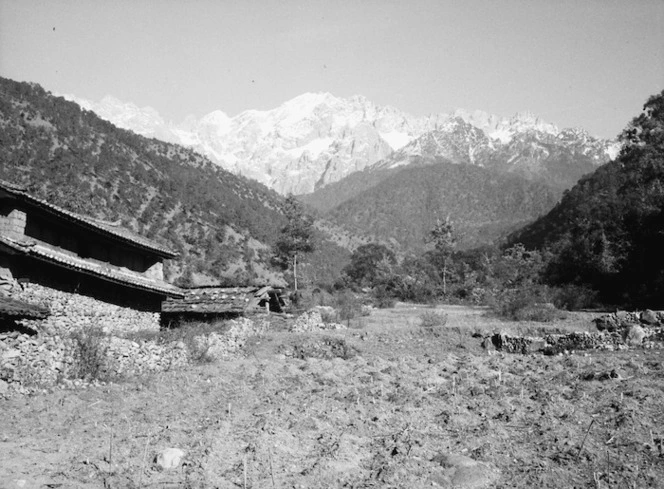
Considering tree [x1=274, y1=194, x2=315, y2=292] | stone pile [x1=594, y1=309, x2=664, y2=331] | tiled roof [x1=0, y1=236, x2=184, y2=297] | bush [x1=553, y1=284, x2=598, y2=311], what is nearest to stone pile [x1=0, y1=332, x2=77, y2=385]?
tiled roof [x1=0, y1=236, x2=184, y2=297]

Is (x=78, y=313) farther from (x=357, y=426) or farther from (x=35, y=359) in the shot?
(x=357, y=426)

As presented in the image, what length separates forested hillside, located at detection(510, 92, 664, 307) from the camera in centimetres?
3750

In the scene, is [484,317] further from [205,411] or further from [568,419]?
[205,411]

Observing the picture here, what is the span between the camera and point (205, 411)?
41.7 feet

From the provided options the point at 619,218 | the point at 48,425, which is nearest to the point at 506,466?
the point at 48,425

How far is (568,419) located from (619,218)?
36477 millimetres

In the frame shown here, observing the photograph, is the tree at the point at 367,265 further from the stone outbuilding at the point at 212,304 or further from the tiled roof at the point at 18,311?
the tiled roof at the point at 18,311

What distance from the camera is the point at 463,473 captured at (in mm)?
9211

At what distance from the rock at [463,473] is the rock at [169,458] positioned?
4.53 metres

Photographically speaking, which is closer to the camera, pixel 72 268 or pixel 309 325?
pixel 72 268

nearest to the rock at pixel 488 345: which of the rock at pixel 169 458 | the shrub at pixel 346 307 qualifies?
the shrub at pixel 346 307

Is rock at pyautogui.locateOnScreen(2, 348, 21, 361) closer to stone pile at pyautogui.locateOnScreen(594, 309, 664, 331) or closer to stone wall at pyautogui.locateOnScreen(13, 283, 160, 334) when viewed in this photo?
stone wall at pyautogui.locateOnScreen(13, 283, 160, 334)

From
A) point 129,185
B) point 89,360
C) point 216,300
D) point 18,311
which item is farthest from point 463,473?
point 129,185

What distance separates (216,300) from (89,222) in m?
8.10
